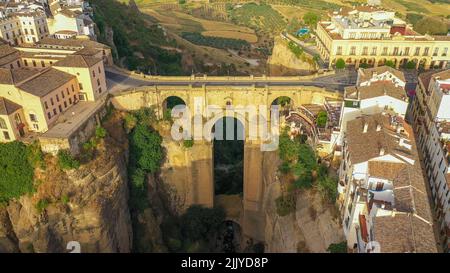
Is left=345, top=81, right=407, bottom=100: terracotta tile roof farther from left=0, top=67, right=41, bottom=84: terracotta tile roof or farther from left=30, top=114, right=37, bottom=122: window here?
left=0, top=67, right=41, bottom=84: terracotta tile roof

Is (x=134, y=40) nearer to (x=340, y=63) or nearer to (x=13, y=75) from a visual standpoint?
(x=13, y=75)

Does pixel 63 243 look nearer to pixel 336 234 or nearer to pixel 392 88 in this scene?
pixel 336 234

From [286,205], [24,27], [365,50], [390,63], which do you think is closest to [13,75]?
[24,27]

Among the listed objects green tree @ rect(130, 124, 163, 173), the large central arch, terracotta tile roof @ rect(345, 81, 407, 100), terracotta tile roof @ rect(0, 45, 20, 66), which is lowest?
the large central arch

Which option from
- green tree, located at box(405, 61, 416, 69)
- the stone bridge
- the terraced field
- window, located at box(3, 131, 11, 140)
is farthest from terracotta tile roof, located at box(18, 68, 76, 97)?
the terraced field

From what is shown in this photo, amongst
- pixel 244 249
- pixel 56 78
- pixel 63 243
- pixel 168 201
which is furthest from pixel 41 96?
pixel 244 249

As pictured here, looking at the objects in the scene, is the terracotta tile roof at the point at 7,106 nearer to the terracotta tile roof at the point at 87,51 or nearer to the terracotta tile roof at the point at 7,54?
the terracotta tile roof at the point at 7,54
